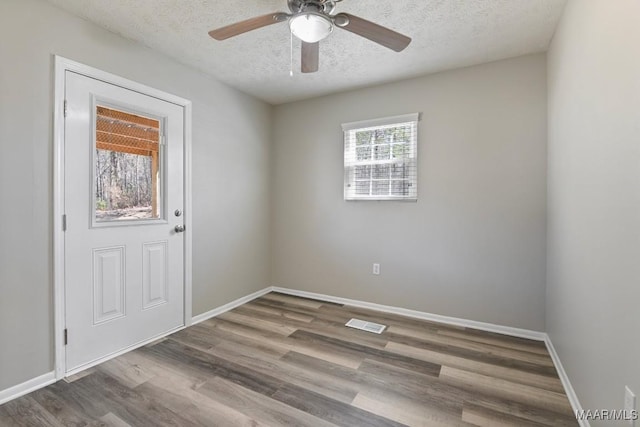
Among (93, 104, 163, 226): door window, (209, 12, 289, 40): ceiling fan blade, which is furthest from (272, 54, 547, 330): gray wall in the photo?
(209, 12, 289, 40): ceiling fan blade

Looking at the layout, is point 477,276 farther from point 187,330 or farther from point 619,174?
point 187,330

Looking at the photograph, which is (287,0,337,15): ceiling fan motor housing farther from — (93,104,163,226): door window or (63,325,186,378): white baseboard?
(63,325,186,378): white baseboard

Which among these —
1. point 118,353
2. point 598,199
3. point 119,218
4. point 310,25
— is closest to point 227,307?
point 118,353

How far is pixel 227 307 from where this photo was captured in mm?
3289

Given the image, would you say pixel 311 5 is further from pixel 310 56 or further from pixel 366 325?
pixel 366 325

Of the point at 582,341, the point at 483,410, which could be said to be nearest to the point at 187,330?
the point at 483,410

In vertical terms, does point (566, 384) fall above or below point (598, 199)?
below

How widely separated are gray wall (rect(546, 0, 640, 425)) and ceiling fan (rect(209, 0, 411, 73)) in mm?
948

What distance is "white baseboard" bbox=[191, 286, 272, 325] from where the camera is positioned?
298cm

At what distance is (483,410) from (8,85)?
3.41m

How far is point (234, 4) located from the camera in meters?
1.95

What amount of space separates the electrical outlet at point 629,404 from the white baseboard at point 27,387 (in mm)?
3029

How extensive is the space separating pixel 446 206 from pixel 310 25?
82.4 inches

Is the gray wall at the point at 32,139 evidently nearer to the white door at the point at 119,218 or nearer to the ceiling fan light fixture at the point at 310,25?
the white door at the point at 119,218
